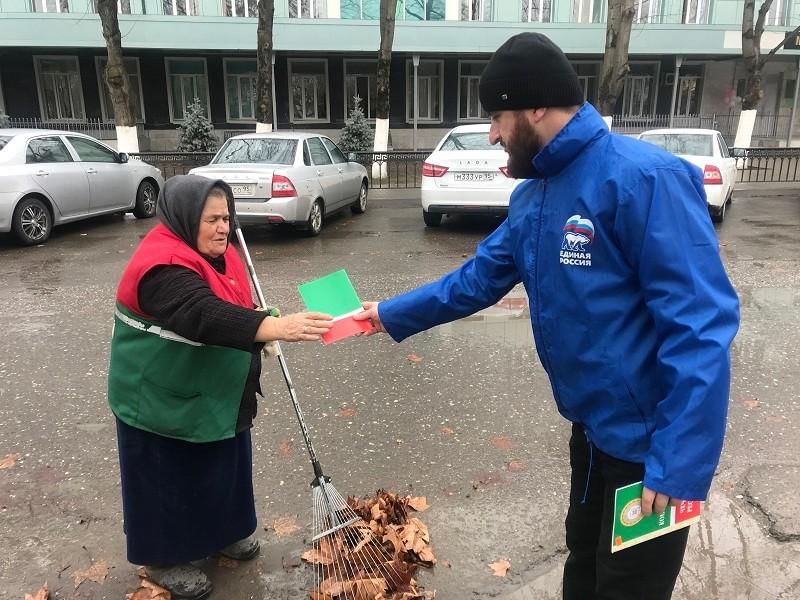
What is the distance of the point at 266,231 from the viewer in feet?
36.2

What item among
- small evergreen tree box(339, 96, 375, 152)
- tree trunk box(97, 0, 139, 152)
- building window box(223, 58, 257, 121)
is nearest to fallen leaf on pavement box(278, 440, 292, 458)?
tree trunk box(97, 0, 139, 152)

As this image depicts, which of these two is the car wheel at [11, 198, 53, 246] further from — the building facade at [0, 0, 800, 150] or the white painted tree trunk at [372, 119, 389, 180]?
the building facade at [0, 0, 800, 150]

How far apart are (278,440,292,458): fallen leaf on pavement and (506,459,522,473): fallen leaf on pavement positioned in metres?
1.22

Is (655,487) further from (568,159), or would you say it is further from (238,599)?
(238,599)

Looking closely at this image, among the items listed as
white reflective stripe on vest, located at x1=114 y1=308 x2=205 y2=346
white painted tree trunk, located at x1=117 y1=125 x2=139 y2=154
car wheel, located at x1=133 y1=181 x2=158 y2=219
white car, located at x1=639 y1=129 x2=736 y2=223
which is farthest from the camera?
white painted tree trunk, located at x1=117 y1=125 x2=139 y2=154

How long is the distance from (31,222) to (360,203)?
18.4 feet

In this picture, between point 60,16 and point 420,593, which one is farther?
point 60,16

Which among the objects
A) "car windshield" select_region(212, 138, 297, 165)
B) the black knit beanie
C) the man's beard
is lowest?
→ "car windshield" select_region(212, 138, 297, 165)

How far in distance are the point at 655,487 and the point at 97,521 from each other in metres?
2.62

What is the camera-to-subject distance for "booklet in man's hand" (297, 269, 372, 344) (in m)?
2.30

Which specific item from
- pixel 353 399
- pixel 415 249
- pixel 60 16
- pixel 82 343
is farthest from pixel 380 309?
pixel 60 16

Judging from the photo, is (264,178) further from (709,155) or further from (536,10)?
(536,10)

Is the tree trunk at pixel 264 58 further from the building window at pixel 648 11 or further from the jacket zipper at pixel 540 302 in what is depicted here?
the jacket zipper at pixel 540 302

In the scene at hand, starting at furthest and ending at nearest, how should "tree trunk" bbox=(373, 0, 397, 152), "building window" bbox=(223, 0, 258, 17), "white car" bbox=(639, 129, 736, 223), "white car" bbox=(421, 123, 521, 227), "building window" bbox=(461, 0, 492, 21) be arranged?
1. "building window" bbox=(461, 0, 492, 21)
2. "building window" bbox=(223, 0, 258, 17)
3. "tree trunk" bbox=(373, 0, 397, 152)
4. "white car" bbox=(639, 129, 736, 223)
5. "white car" bbox=(421, 123, 521, 227)
